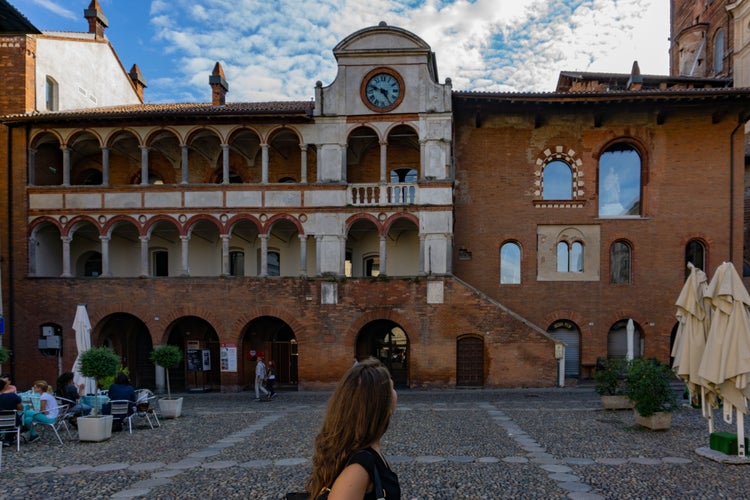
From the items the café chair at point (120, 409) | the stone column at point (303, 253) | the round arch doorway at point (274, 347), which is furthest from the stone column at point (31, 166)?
the café chair at point (120, 409)

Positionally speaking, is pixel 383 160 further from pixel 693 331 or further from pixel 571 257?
pixel 693 331

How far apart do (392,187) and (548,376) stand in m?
9.26

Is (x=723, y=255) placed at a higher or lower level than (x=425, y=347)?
higher

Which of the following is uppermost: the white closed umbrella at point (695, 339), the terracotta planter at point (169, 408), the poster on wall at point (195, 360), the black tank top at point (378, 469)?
the black tank top at point (378, 469)

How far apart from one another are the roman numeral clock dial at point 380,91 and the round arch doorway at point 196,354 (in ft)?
38.2

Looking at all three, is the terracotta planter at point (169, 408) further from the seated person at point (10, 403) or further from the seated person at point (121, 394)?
the seated person at point (10, 403)

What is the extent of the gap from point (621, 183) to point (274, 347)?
16.7 metres

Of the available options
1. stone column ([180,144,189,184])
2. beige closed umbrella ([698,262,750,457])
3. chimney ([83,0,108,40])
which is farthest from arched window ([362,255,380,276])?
chimney ([83,0,108,40])

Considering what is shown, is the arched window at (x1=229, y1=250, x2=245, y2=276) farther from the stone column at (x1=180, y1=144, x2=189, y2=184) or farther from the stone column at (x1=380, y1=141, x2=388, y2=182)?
the stone column at (x1=380, y1=141, x2=388, y2=182)

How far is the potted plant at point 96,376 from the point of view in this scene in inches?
438

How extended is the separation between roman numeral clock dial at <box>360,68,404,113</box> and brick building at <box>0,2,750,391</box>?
91 mm

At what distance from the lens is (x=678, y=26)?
37.1 metres

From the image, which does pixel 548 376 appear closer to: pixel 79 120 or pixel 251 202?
pixel 251 202

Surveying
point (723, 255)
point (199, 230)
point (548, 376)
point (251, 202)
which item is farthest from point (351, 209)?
point (723, 255)
